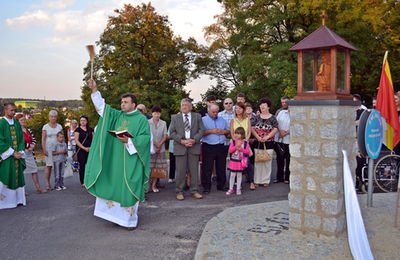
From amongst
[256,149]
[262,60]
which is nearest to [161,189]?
[256,149]

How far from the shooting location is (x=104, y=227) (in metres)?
6.15

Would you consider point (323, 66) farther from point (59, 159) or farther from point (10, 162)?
point (59, 159)

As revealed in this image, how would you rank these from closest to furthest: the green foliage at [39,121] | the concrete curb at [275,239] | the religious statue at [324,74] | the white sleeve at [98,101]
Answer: the concrete curb at [275,239] → the religious statue at [324,74] → the white sleeve at [98,101] → the green foliage at [39,121]

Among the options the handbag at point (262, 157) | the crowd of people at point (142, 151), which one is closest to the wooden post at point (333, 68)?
the crowd of people at point (142, 151)


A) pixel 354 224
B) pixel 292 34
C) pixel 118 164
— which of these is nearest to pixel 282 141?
pixel 118 164

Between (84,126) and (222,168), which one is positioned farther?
(84,126)

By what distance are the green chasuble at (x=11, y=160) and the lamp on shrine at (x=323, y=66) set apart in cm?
587

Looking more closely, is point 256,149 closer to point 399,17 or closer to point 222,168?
point 222,168

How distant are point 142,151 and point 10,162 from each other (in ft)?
10.7

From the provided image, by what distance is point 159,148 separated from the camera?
895 centimetres

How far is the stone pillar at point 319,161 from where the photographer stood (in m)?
4.94

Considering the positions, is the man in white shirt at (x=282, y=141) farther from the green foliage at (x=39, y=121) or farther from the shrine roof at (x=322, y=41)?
the green foliage at (x=39, y=121)

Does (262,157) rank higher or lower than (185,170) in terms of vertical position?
higher

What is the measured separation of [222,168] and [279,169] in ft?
5.53
